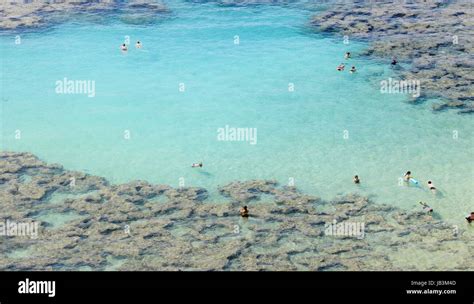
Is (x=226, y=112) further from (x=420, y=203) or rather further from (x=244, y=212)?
(x=420, y=203)

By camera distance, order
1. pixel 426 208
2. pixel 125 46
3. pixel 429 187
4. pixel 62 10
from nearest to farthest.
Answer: pixel 426 208
pixel 429 187
pixel 125 46
pixel 62 10

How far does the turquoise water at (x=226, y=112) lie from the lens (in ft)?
103

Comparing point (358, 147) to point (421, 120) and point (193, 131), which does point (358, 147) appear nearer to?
point (421, 120)

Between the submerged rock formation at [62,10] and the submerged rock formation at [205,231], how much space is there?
890 inches

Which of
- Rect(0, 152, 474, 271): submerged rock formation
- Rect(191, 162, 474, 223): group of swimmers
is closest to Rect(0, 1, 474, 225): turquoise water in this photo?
Rect(191, 162, 474, 223): group of swimmers

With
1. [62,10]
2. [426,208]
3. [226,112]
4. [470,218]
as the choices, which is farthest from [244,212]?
[62,10]

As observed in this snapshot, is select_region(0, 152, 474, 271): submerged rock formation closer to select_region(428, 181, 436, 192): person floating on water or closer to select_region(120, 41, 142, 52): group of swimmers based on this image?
select_region(428, 181, 436, 192): person floating on water

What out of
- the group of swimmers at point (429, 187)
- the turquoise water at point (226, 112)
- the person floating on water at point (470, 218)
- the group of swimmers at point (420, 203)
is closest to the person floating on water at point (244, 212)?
the group of swimmers at point (420, 203)

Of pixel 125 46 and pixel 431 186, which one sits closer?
pixel 431 186

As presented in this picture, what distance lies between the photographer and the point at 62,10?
51.9 metres

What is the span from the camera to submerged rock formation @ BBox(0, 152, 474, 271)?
24.7m

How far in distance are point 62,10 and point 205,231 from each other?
32.2 metres

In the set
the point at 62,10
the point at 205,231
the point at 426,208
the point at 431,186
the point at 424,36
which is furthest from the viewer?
the point at 62,10
